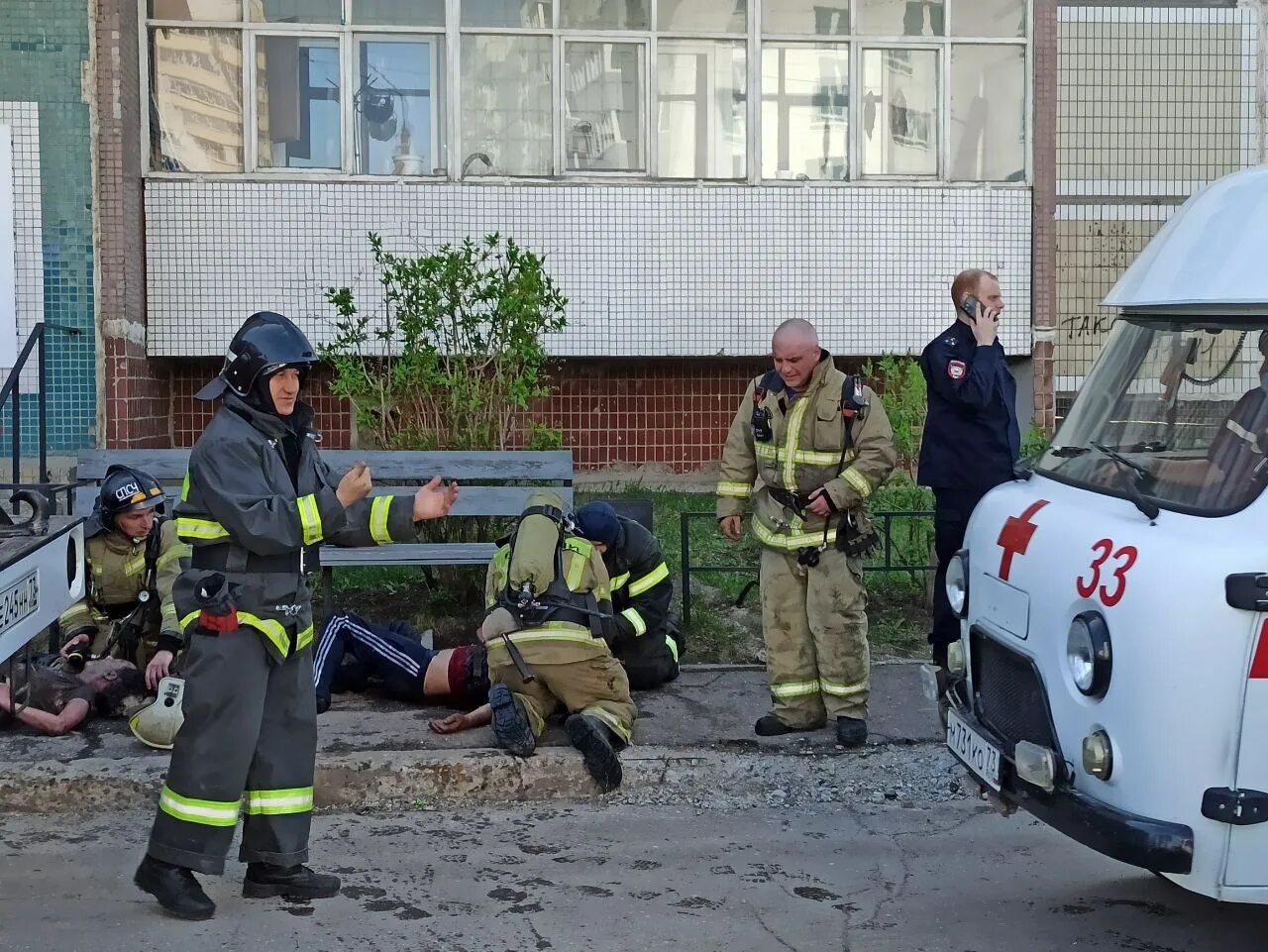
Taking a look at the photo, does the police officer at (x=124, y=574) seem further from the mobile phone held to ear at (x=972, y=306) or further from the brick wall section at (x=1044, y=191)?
the brick wall section at (x=1044, y=191)

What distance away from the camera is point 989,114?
11.6 m

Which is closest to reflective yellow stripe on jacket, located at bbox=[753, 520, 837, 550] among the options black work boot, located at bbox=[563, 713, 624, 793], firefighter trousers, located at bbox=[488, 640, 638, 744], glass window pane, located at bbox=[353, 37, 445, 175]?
firefighter trousers, located at bbox=[488, 640, 638, 744]

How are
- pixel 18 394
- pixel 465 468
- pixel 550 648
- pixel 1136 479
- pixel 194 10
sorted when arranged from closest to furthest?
pixel 1136 479 → pixel 550 648 → pixel 465 468 → pixel 18 394 → pixel 194 10

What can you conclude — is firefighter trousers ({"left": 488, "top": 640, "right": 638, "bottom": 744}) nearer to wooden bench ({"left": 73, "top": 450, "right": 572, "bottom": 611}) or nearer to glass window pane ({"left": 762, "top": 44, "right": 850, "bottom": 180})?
wooden bench ({"left": 73, "top": 450, "right": 572, "bottom": 611})

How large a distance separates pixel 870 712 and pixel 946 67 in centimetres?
667

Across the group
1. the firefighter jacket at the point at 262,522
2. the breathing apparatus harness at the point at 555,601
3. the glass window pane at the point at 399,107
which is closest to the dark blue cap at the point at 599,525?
the breathing apparatus harness at the point at 555,601

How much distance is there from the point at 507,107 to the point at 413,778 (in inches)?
270

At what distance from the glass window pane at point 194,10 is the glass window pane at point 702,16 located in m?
3.23

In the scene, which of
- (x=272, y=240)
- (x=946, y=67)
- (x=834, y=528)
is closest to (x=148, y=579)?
(x=834, y=528)

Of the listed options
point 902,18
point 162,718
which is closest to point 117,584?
point 162,718

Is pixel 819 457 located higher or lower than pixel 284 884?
higher

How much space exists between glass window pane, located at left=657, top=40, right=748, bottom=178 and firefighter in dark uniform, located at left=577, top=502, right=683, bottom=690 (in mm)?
5356

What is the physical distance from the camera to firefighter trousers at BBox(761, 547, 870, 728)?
6020mm

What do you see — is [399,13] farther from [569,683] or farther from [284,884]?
[284,884]
